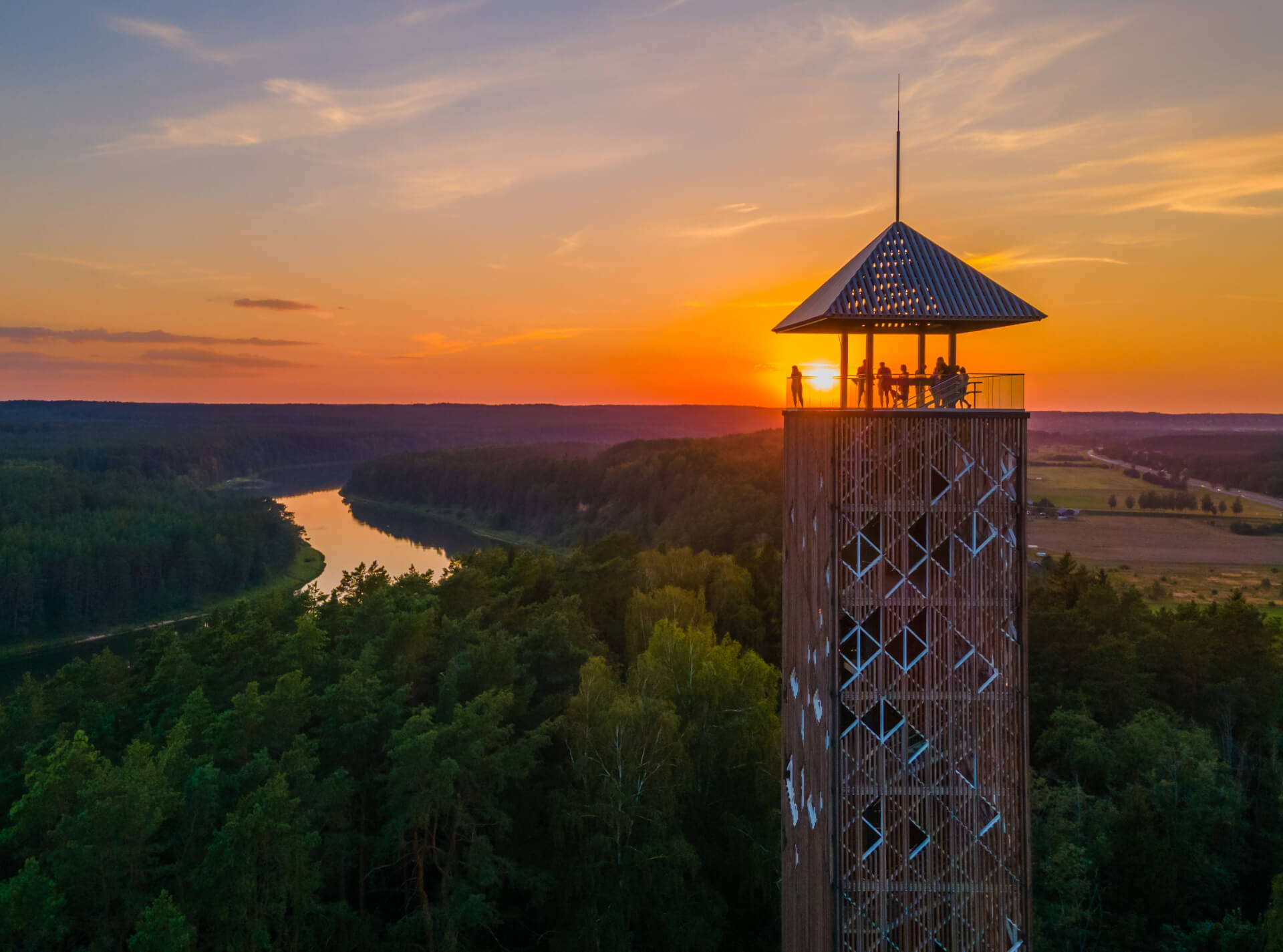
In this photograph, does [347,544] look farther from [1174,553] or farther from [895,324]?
[895,324]

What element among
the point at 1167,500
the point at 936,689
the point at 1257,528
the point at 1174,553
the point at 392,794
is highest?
the point at 936,689

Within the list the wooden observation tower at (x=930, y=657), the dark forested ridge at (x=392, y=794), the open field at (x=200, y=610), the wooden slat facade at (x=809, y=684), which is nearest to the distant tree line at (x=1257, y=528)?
the dark forested ridge at (x=392, y=794)

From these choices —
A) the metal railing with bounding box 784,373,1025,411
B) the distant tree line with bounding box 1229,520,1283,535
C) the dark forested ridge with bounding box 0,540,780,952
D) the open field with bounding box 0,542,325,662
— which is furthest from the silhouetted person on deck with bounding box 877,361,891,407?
the distant tree line with bounding box 1229,520,1283,535

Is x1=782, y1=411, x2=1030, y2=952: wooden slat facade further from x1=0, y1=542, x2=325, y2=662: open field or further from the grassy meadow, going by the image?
x1=0, y1=542, x2=325, y2=662: open field

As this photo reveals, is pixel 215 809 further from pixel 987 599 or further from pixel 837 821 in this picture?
pixel 987 599

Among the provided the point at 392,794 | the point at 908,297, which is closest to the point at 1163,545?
the point at 908,297

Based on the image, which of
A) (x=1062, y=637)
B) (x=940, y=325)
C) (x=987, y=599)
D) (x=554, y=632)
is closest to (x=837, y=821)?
(x=987, y=599)
